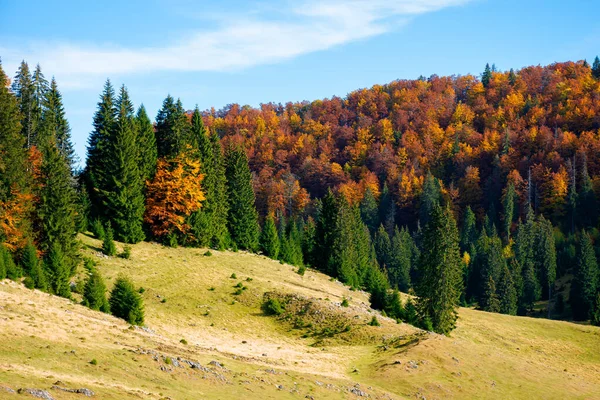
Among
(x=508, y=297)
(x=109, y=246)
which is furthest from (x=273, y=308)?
(x=508, y=297)

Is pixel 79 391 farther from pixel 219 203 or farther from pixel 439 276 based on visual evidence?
pixel 219 203

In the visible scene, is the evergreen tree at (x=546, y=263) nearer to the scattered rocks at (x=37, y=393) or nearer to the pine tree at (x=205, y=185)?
the pine tree at (x=205, y=185)

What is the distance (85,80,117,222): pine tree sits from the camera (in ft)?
251

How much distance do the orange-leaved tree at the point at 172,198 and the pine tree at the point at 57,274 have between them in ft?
76.1

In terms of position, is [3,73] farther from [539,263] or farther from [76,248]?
[539,263]

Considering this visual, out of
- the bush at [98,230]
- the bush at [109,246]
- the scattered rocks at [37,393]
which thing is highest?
the bush at [98,230]

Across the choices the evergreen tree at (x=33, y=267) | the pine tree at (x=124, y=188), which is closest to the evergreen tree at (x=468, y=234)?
the pine tree at (x=124, y=188)

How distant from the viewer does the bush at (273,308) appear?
210ft

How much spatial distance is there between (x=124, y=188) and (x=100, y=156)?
27.8 feet

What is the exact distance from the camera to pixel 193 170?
8250 centimetres

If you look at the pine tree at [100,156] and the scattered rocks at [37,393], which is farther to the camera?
the pine tree at [100,156]

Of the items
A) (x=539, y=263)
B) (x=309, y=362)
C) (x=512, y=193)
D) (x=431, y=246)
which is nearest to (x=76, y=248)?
(x=309, y=362)

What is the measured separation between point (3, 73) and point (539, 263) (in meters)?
119

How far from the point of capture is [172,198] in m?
79.9
